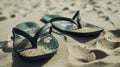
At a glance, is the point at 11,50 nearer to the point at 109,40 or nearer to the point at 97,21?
the point at 109,40

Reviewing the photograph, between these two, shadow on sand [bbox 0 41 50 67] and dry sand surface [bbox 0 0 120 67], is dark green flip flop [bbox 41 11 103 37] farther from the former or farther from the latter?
shadow on sand [bbox 0 41 50 67]

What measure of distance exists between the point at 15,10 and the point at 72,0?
0.78 m

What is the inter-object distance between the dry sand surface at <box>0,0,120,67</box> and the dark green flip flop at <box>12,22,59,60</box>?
0.04m

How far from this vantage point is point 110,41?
6.72 feet

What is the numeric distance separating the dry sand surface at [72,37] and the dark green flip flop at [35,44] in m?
0.04

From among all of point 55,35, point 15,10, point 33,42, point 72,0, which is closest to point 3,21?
point 15,10

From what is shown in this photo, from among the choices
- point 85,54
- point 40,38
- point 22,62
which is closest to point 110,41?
point 85,54

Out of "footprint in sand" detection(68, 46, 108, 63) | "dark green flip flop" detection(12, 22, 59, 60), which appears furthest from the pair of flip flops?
"footprint in sand" detection(68, 46, 108, 63)

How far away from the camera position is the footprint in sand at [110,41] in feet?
6.48

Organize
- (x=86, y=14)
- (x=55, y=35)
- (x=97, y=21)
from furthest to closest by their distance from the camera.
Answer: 1. (x=86, y=14)
2. (x=97, y=21)
3. (x=55, y=35)

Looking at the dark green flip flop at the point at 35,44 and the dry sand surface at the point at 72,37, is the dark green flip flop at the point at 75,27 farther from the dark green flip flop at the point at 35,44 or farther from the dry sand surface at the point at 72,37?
the dark green flip flop at the point at 35,44

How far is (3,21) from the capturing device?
2629 mm

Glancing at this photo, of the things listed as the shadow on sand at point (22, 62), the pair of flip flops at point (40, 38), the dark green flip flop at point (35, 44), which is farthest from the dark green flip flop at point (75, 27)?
the shadow on sand at point (22, 62)

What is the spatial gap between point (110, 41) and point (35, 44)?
0.60 m
